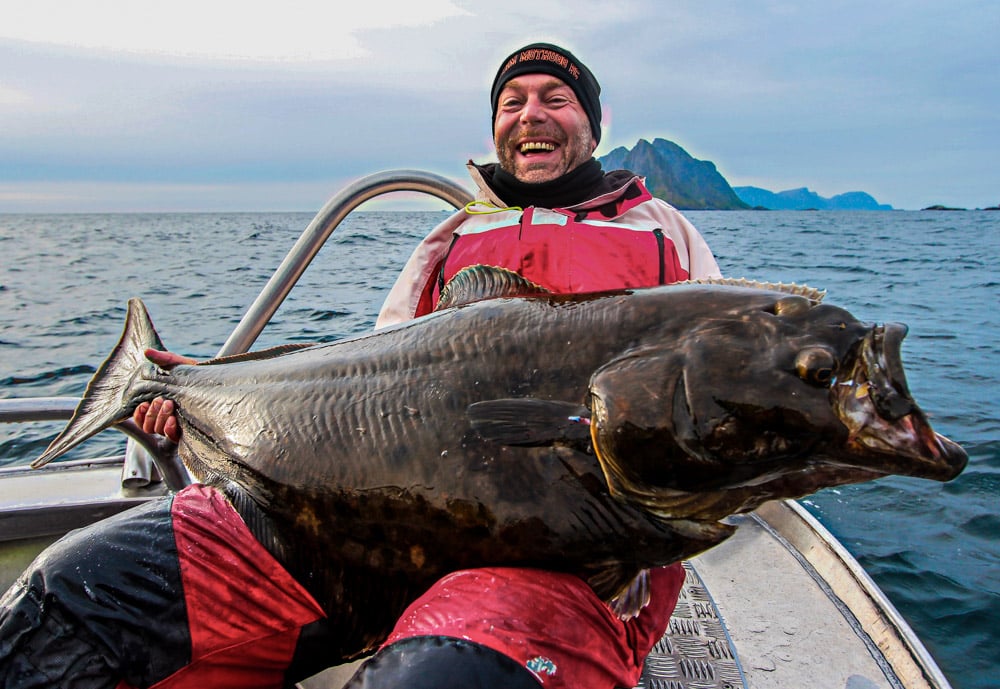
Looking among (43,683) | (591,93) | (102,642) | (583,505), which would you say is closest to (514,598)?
(583,505)

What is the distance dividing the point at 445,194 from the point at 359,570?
125 inches

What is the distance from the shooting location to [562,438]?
6.41 feet

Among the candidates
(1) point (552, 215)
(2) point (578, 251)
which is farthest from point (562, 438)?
(1) point (552, 215)

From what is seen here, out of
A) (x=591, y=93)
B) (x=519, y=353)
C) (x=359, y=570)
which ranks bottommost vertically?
(x=359, y=570)

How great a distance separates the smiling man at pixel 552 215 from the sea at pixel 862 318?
11.7ft

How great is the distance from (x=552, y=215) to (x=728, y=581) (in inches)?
87.9

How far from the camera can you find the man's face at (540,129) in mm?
3881

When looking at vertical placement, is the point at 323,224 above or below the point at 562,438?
above

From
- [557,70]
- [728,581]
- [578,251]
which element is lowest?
[728,581]

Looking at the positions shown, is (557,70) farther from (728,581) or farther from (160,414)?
(728,581)

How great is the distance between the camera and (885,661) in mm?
3150

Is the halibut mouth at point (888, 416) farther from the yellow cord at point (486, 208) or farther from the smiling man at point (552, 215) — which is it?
the yellow cord at point (486, 208)

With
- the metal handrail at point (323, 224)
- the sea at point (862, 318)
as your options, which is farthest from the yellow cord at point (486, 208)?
the sea at point (862, 318)

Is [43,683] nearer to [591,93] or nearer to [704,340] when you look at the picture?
[704,340]
